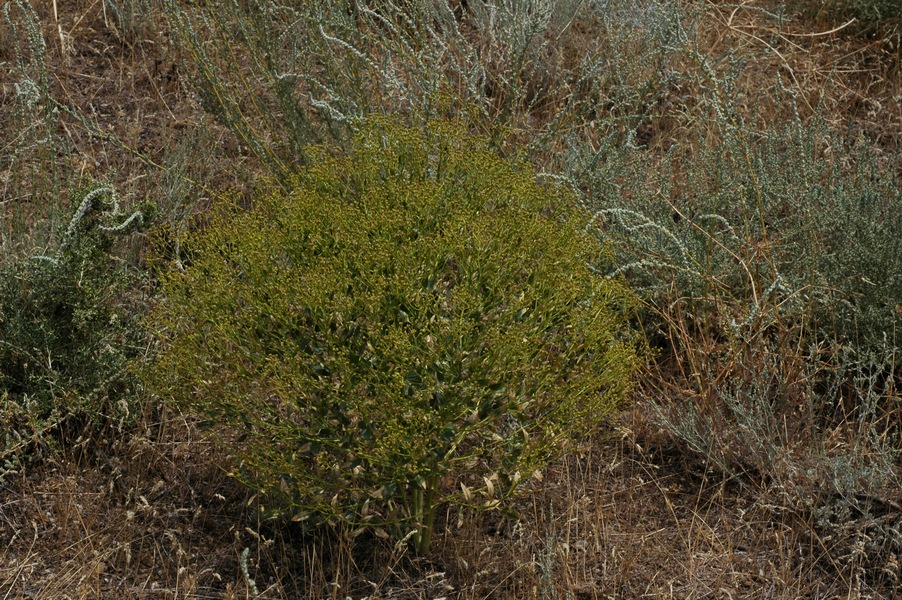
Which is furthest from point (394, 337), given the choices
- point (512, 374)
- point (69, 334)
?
point (69, 334)

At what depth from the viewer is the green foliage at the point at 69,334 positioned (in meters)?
3.12

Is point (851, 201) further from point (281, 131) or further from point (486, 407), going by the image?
point (281, 131)

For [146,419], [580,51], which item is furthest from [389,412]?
[580,51]

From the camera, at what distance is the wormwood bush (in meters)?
2.40

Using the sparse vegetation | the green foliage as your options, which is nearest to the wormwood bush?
the sparse vegetation

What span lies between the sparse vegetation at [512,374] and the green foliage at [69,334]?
0.4 inches

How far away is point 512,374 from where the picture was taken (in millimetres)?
2508

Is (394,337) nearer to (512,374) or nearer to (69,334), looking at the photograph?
(512,374)

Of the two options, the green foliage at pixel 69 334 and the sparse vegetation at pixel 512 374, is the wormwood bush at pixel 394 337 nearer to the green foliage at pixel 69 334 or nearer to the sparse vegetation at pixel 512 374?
the sparse vegetation at pixel 512 374

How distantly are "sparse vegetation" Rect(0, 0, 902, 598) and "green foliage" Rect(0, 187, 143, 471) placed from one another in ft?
0.03

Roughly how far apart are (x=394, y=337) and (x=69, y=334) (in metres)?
1.43

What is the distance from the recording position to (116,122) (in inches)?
184

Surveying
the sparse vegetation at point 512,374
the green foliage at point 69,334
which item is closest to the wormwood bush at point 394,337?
the sparse vegetation at point 512,374

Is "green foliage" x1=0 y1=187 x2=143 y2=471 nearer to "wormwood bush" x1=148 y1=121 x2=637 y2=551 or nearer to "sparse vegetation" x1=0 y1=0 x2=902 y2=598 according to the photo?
"sparse vegetation" x1=0 y1=0 x2=902 y2=598
